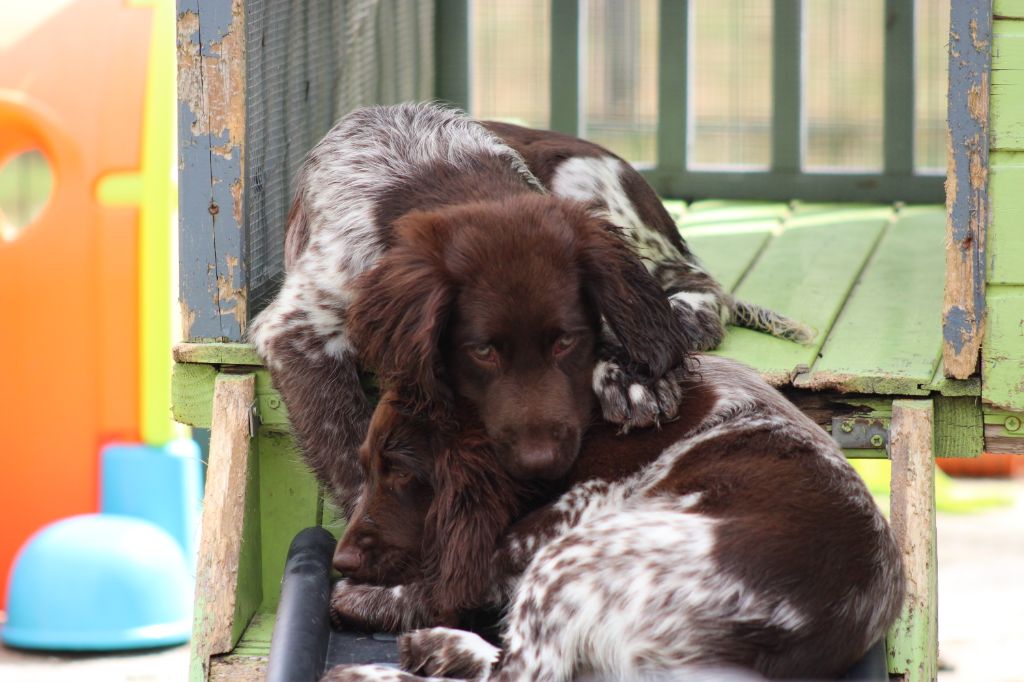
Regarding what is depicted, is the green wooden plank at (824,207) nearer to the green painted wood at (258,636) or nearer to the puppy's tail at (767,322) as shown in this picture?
the puppy's tail at (767,322)

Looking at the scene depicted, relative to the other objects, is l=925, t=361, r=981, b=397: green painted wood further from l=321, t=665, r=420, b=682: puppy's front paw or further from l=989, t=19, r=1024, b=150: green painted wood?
l=321, t=665, r=420, b=682: puppy's front paw

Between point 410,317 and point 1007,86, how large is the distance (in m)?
1.46

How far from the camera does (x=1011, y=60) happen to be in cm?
337

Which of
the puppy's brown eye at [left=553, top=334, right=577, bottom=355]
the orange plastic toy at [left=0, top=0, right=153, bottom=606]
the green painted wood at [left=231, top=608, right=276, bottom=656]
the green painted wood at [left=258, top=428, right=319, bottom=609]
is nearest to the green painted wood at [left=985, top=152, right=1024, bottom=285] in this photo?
the puppy's brown eye at [left=553, top=334, right=577, bottom=355]

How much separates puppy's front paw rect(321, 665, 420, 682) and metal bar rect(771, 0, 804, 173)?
13.8ft

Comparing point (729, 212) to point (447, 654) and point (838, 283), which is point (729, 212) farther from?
point (447, 654)

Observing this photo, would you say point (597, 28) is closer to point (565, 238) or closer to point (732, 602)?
point (565, 238)

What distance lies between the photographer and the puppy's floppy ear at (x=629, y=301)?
3.25 metres

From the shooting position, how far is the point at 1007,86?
337cm

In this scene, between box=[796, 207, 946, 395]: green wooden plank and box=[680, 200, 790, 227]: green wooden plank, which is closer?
box=[796, 207, 946, 395]: green wooden plank

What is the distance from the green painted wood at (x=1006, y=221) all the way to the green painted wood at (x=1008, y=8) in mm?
311

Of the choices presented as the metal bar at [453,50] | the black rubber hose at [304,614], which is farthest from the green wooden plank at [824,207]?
the black rubber hose at [304,614]

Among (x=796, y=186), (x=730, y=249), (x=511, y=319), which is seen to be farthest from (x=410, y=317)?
(x=796, y=186)

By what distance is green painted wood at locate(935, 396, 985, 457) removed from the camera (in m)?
3.64
